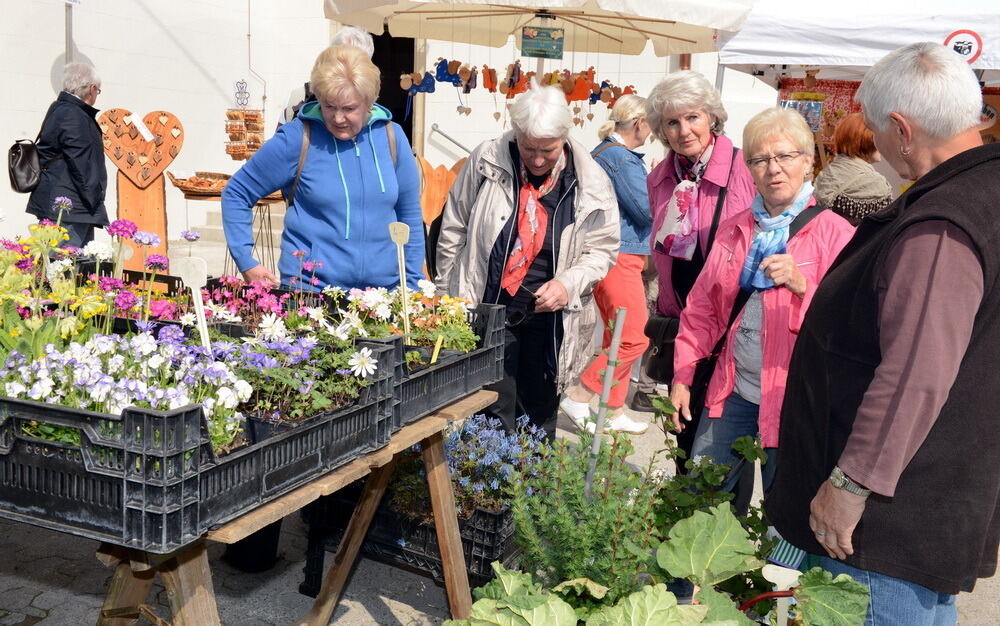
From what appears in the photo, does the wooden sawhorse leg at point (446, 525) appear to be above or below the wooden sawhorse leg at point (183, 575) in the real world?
below

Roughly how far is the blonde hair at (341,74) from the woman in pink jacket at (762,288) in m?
1.23

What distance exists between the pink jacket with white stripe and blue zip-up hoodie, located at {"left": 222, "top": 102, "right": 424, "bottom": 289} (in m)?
1.13

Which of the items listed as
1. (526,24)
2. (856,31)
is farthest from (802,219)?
(526,24)

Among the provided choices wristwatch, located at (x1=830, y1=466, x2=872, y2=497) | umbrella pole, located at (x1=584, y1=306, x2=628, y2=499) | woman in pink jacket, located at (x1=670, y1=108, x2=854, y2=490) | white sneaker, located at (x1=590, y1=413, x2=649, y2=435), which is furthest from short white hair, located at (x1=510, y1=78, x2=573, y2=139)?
white sneaker, located at (x1=590, y1=413, x2=649, y2=435)

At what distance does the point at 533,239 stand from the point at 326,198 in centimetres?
75

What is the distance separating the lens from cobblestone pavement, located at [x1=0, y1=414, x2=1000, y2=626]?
9.67ft

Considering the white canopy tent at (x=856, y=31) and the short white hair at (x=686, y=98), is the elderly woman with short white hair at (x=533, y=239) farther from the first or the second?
the white canopy tent at (x=856, y=31)

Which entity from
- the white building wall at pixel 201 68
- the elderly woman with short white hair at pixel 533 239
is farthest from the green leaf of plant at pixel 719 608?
the white building wall at pixel 201 68

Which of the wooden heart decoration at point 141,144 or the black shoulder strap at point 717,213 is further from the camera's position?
the wooden heart decoration at point 141,144

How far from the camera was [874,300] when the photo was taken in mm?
1637

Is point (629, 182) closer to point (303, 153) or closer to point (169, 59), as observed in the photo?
point (303, 153)

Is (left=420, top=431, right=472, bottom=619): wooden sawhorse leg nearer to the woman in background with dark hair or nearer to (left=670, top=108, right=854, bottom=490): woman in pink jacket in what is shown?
(left=670, top=108, right=854, bottom=490): woman in pink jacket

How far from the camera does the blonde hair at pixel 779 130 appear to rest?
2.52 metres

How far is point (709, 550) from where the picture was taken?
5.17ft
